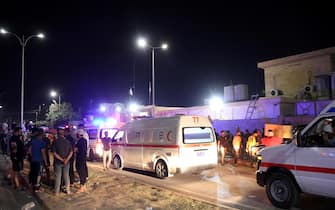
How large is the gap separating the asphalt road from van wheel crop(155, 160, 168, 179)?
0.21 meters

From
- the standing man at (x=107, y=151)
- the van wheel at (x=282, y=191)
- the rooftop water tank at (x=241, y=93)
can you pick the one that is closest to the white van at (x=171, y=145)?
the standing man at (x=107, y=151)

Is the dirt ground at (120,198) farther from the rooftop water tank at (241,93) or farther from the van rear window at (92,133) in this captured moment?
the rooftop water tank at (241,93)

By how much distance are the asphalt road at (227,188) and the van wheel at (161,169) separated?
21 cm

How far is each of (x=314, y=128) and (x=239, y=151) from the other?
8.88m

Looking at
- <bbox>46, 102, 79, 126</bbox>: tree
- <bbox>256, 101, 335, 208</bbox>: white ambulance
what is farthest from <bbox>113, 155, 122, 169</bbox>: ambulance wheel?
<bbox>46, 102, 79, 126</bbox>: tree

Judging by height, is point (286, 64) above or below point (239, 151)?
above

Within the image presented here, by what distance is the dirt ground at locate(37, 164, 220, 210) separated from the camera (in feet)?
25.7

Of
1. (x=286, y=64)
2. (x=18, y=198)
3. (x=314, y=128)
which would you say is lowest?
(x=18, y=198)

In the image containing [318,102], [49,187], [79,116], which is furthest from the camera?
[79,116]

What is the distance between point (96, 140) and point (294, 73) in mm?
18611

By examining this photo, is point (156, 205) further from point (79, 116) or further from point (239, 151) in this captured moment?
point (79, 116)

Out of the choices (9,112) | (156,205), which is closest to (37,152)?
(156,205)

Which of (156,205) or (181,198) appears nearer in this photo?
(156,205)

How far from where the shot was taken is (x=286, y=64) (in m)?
28.4
